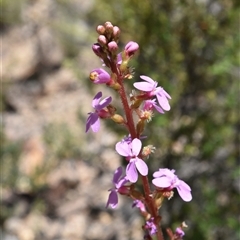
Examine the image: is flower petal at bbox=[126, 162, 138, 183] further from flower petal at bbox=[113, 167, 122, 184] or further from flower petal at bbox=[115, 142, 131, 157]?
flower petal at bbox=[113, 167, 122, 184]

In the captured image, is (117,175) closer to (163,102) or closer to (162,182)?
(162,182)

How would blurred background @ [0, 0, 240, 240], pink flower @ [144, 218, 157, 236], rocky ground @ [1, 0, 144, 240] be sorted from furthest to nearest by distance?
rocky ground @ [1, 0, 144, 240]
blurred background @ [0, 0, 240, 240]
pink flower @ [144, 218, 157, 236]

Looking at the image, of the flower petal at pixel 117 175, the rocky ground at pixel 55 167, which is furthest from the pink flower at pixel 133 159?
the rocky ground at pixel 55 167

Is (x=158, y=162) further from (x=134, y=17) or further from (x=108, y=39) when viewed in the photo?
(x=108, y=39)

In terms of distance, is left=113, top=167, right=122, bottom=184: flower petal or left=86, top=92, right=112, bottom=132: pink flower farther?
left=113, top=167, right=122, bottom=184: flower petal

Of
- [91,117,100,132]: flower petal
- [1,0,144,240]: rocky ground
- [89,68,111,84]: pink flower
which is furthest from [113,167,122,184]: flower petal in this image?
[1,0,144,240]: rocky ground

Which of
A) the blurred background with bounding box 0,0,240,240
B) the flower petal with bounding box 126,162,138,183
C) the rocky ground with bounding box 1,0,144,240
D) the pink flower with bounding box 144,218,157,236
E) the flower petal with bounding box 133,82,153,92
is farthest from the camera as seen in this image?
the rocky ground with bounding box 1,0,144,240

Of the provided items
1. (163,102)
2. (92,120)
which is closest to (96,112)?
(92,120)
